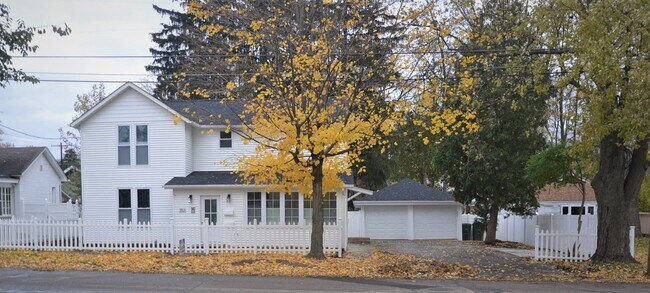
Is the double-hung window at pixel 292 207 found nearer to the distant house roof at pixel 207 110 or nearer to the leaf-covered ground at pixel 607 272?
the distant house roof at pixel 207 110

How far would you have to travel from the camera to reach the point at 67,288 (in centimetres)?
1142

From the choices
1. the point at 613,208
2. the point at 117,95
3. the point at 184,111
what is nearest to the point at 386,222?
the point at 184,111

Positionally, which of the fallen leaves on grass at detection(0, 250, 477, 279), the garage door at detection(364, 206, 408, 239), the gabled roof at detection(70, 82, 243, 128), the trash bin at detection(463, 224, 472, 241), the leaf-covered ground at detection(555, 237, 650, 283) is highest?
the gabled roof at detection(70, 82, 243, 128)

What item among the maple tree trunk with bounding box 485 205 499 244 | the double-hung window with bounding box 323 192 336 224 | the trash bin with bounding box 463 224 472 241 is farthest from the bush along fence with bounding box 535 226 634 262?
the trash bin with bounding box 463 224 472 241

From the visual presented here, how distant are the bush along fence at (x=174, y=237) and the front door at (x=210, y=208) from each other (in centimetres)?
283

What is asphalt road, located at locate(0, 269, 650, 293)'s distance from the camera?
11656 millimetres

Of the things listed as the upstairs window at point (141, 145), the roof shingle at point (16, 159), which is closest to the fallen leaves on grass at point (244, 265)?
the upstairs window at point (141, 145)

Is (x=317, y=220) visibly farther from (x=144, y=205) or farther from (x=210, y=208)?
(x=144, y=205)

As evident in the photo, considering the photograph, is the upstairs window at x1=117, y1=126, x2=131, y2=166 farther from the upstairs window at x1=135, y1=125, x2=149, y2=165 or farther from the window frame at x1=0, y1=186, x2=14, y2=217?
the window frame at x1=0, y1=186, x2=14, y2=217

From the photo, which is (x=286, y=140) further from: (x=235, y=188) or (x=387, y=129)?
(x=235, y=188)

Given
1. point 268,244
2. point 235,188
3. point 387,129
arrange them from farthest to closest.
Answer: point 235,188
point 268,244
point 387,129

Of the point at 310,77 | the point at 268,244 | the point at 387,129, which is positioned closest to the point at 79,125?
the point at 268,244

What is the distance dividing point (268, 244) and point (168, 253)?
338 centimetres

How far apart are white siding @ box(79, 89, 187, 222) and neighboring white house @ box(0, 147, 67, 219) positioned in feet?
15.8
